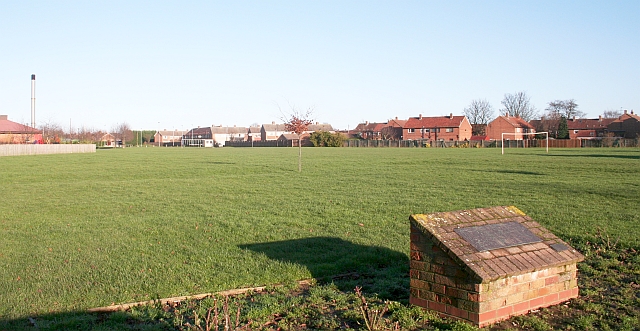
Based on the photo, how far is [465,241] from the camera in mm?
5457

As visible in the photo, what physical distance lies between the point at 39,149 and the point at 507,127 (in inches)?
3136

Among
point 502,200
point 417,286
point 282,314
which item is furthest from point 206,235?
point 502,200

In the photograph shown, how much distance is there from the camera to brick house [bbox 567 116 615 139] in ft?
357

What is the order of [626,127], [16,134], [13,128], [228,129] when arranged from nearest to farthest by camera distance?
1. [16,134]
2. [13,128]
3. [626,127]
4. [228,129]

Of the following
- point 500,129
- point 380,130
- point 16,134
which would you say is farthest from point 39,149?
point 380,130

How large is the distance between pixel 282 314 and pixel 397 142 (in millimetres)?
91952

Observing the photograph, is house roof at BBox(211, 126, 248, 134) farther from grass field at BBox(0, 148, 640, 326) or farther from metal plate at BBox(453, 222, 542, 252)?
metal plate at BBox(453, 222, 542, 252)

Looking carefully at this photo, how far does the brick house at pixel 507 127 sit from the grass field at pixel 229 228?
277ft

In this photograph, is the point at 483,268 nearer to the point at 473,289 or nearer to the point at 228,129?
the point at 473,289

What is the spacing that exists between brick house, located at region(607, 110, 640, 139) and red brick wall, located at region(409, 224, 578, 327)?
108760 millimetres

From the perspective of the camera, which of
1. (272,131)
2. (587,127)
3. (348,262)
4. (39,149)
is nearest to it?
(348,262)

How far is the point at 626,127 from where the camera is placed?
338 feet

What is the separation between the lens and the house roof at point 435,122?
10944 cm

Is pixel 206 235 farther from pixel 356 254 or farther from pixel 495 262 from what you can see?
pixel 495 262
